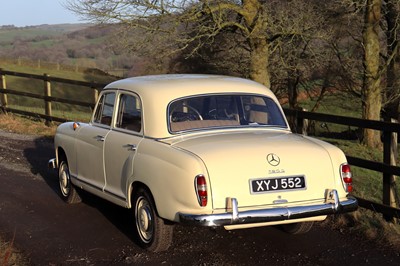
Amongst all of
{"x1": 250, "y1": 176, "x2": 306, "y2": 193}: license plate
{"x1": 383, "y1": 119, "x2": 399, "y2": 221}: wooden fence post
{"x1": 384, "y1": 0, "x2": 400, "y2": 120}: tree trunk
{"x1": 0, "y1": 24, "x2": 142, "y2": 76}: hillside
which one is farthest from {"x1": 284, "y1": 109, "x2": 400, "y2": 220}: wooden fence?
{"x1": 0, "y1": 24, "x2": 142, "y2": 76}: hillside

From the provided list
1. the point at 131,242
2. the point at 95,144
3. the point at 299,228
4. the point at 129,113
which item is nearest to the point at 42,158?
the point at 95,144

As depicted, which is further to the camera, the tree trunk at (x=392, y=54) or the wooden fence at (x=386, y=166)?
the tree trunk at (x=392, y=54)

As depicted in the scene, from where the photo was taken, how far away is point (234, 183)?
477 cm

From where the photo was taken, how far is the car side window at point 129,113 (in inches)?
230

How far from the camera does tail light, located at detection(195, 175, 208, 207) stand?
469 cm

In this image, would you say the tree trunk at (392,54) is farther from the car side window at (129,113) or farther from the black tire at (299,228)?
the car side window at (129,113)

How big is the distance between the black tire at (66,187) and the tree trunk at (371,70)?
40.7 feet

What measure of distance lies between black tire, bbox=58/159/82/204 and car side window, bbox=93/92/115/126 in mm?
946

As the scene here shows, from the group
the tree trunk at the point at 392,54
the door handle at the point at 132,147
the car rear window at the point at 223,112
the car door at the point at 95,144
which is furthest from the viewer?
the tree trunk at the point at 392,54

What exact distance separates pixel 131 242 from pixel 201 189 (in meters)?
1.36

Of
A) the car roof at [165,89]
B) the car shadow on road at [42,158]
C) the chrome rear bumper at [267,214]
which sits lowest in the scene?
the car shadow on road at [42,158]

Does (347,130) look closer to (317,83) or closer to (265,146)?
(317,83)

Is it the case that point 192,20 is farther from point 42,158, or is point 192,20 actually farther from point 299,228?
point 299,228

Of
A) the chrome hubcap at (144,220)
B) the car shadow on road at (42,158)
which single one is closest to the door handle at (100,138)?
the chrome hubcap at (144,220)
